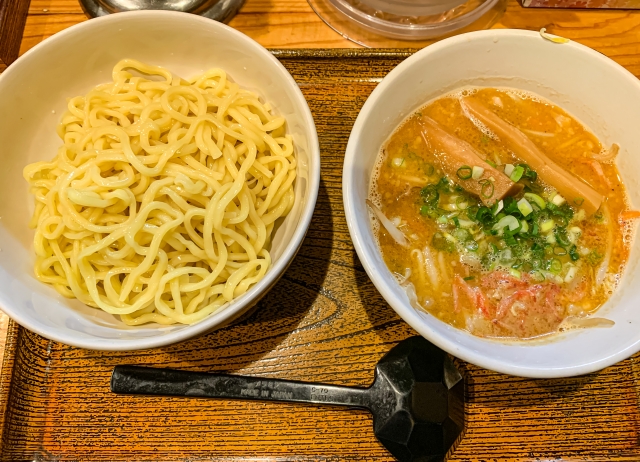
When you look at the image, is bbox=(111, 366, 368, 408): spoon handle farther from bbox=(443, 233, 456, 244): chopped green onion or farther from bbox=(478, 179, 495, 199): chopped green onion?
bbox=(478, 179, 495, 199): chopped green onion

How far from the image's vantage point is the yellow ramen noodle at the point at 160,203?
4.52 ft

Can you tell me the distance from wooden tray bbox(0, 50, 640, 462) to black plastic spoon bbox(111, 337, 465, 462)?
6 cm

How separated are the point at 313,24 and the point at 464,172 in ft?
3.75

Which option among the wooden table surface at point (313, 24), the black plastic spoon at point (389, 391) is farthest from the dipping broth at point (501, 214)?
the wooden table surface at point (313, 24)

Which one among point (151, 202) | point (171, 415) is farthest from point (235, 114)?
point (171, 415)

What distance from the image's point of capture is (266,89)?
64.6 inches

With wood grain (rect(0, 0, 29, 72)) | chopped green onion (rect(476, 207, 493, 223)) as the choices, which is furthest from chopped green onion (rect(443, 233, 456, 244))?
wood grain (rect(0, 0, 29, 72))

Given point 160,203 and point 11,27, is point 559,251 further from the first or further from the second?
point 11,27

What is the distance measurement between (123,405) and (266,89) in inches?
46.6

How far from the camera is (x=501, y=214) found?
4.71 ft

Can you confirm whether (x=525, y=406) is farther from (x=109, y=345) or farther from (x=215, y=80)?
(x=215, y=80)

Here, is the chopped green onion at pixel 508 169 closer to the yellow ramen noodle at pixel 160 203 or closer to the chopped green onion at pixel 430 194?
the chopped green onion at pixel 430 194

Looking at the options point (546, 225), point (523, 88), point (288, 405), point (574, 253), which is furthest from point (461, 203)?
point (288, 405)

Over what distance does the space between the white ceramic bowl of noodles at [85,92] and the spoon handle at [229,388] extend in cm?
18
